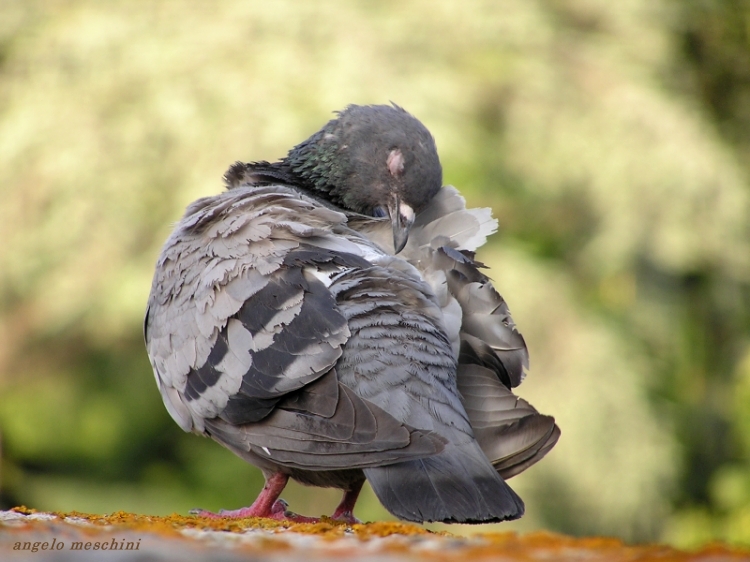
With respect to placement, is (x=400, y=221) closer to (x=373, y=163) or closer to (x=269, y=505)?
(x=373, y=163)

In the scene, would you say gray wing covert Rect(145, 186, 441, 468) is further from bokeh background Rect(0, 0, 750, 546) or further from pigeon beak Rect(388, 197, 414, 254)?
bokeh background Rect(0, 0, 750, 546)

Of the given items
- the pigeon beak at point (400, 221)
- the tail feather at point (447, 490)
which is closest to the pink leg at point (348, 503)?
the tail feather at point (447, 490)

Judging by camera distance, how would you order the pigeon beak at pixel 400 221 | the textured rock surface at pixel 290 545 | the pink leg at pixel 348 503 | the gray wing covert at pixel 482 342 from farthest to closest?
the pigeon beak at pixel 400 221, the pink leg at pixel 348 503, the gray wing covert at pixel 482 342, the textured rock surface at pixel 290 545

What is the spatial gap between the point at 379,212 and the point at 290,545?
2.64m

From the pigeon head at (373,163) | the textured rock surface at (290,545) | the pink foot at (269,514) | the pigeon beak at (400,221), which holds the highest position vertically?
the pigeon head at (373,163)

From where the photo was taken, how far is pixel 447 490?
2.85 m

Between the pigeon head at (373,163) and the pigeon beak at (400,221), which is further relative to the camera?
the pigeon head at (373,163)

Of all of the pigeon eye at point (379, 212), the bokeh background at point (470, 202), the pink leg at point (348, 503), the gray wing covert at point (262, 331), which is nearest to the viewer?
the gray wing covert at point (262, 331)

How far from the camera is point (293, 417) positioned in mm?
3156

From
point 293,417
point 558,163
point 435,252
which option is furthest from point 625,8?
point 293,417

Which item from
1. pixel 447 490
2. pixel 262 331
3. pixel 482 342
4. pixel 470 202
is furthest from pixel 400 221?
pixel 470 202

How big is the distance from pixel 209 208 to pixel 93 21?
20.6 ft

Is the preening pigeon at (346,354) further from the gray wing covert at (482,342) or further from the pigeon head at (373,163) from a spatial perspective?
the pigeon head at (373,163)

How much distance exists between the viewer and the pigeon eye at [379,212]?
464 centimetres
